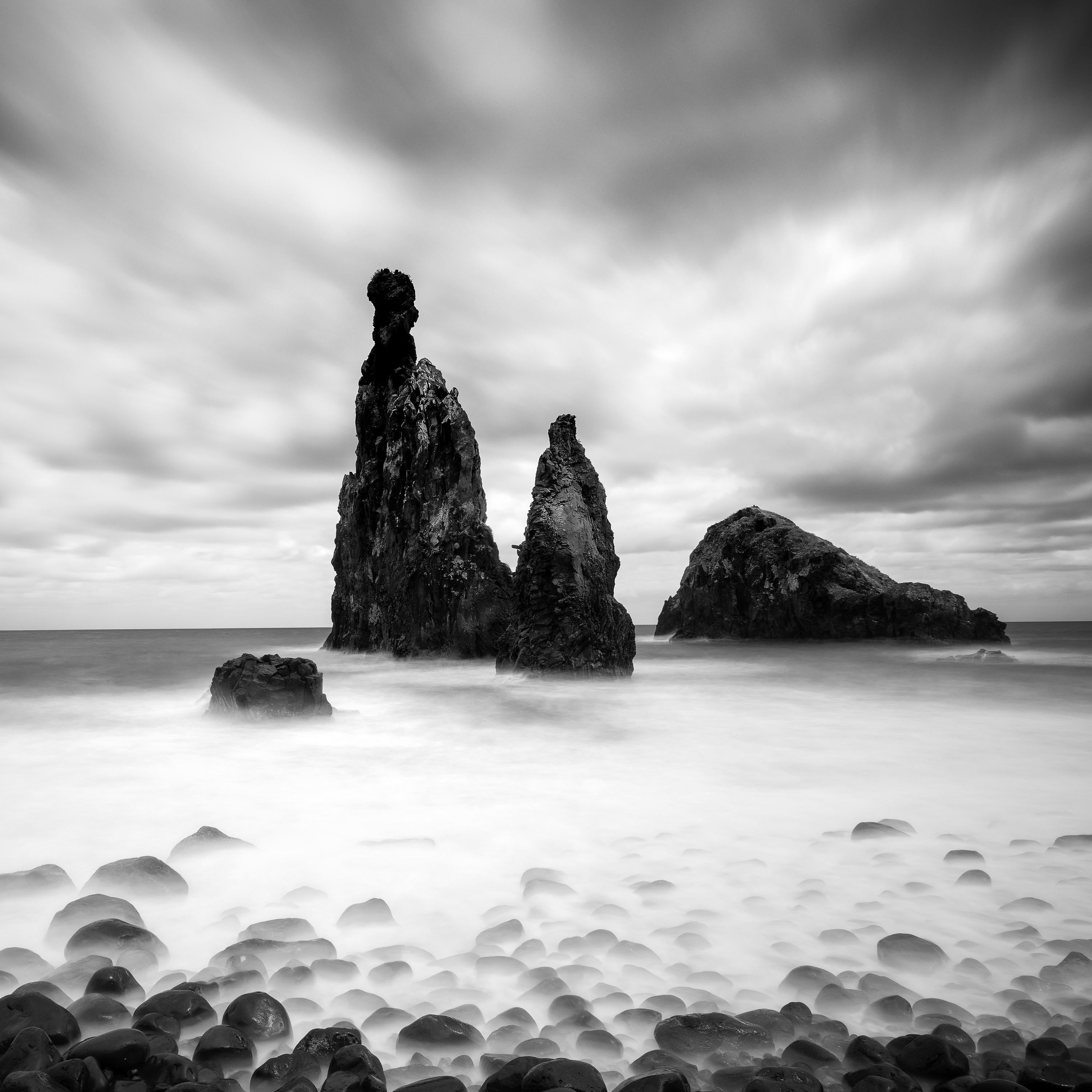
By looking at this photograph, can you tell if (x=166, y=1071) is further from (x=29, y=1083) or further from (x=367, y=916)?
(x=367, y=916)

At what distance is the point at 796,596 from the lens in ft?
116

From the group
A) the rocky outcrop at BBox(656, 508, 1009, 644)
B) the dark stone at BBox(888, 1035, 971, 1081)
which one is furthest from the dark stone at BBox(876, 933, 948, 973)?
the rocky outcrop at BBox(656, 508, 1009, 644)

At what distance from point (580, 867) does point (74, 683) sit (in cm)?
1599

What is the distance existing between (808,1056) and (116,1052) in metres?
1.77

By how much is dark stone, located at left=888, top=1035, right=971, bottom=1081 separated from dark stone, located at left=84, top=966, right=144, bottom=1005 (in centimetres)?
223

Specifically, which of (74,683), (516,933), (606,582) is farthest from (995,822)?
(74,683)

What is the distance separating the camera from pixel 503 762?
601cm

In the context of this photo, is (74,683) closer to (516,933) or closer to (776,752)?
(776,752)

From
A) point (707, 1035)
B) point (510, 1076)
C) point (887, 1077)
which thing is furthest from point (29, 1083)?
point (887, 1077)

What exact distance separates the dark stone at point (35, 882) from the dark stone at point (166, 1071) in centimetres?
182

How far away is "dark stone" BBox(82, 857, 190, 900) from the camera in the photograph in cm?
291

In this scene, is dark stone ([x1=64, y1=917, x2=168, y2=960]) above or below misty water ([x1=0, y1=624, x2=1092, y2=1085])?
above

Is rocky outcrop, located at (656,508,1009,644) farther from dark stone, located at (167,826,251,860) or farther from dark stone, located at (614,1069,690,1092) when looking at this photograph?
dark stone, located at (614,1069,690,1092)

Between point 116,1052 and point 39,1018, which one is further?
point 39,1018
